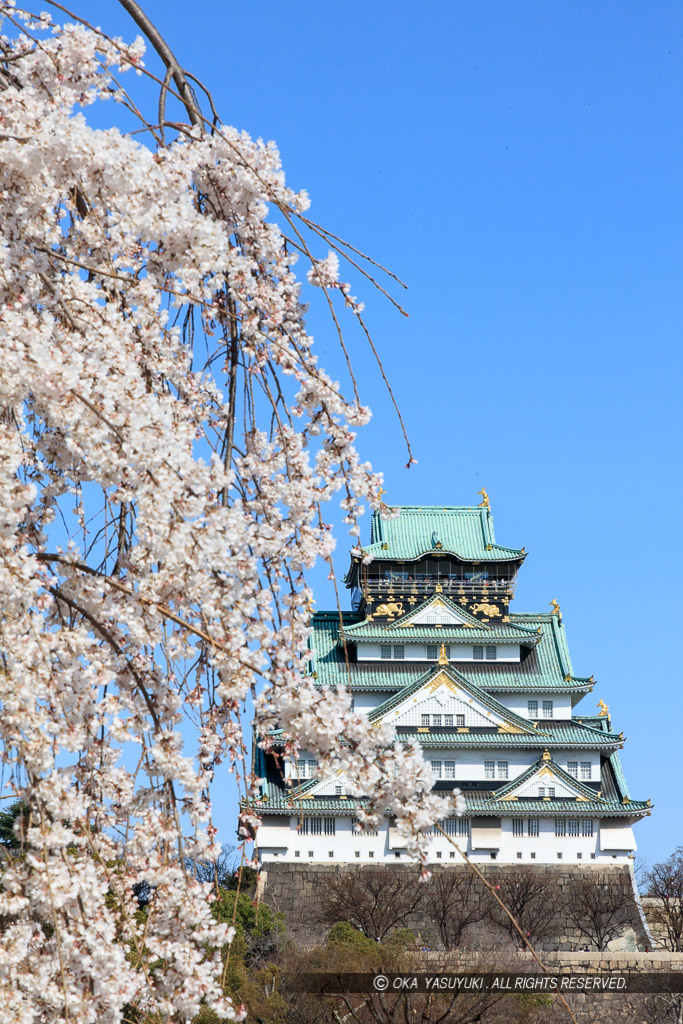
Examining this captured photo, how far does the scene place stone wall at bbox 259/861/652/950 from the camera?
99.1 ft

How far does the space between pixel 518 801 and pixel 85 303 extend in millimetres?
32839

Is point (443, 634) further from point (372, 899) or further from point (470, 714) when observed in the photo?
point (372, 899)

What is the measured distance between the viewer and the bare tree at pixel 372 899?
28.8 meters

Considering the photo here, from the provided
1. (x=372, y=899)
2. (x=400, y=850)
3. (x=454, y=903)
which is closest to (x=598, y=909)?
(x=454, y=903)

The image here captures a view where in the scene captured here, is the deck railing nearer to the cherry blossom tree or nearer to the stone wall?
the stone wall

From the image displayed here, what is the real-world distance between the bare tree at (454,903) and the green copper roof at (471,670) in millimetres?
6964

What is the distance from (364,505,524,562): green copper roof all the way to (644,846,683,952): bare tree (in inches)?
453

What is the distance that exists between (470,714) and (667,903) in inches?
330

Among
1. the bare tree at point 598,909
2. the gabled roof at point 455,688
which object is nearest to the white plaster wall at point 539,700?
the gabled roof at point 455,688

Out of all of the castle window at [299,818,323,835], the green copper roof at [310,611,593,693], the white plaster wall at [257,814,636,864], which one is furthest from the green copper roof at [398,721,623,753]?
the castle window at [299,818,323,835]

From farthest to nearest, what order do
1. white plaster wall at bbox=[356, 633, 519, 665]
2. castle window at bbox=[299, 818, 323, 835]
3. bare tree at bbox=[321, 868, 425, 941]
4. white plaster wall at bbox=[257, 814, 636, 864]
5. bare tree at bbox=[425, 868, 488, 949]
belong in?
white plaster wall at bbox=[356, 633, 519, 665], castle window at bbox=[299, 818, 323, 835], white plaster wall at bbox=[257, 814, 636, 864], bare tree at bbox=[425, 868, 488, 949], bare tree at bbox=[321, 868, 425, 941]

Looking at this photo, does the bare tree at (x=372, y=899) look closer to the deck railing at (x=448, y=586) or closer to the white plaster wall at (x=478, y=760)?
the white plaster wall at (x=478, y=760)

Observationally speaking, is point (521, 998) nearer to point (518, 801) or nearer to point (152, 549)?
point (518, 801)

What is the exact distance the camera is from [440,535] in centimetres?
4091
